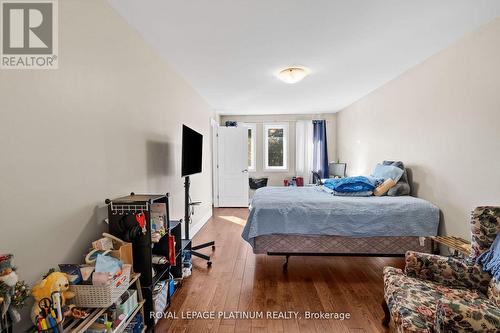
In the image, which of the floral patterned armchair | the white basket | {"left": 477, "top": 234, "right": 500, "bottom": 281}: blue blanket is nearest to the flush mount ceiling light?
the floral patterned armchair

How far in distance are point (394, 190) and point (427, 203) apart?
1.39ft

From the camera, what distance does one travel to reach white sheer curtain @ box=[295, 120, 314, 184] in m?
5.98

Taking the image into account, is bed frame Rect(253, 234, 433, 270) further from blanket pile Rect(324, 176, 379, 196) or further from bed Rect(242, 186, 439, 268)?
blanket pile Rect(324, 176, 379, 196)

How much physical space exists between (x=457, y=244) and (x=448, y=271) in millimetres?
680

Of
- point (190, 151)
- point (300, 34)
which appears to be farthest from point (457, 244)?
point (190, 151)

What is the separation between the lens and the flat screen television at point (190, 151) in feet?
8.09

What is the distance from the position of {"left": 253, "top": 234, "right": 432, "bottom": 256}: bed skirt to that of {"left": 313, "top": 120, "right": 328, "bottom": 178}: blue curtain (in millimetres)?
3618

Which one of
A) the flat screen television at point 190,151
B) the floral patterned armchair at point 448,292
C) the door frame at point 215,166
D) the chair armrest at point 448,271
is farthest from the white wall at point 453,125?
the door frame at point 215,166

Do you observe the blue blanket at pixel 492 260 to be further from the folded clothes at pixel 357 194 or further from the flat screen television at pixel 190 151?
the flat screen television at pixel 190 151

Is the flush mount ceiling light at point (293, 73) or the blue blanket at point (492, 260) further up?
the flush mount ceiling light at point (293, 73)

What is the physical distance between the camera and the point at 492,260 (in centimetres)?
146

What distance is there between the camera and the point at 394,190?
288 centimetres

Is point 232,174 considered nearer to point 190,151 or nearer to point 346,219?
point 190,151

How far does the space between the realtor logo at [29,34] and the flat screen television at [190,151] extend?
48.9 inches
